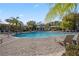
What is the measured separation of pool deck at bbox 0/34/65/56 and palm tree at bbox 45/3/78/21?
38 centimetres

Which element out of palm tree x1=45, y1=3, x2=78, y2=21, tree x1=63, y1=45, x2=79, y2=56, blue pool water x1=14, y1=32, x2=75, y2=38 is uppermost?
palm tree x1=45, y1=3, x2=78, y2=21

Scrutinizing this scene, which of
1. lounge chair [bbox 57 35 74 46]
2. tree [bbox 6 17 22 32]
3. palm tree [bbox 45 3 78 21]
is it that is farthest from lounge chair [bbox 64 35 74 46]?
tree [bbox 6 17 22 32]

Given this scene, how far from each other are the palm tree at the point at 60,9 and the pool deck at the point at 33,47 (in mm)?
375

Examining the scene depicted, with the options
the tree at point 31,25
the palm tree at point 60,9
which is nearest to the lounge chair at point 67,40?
the palm tree at point 60,9

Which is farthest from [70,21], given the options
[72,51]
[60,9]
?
[72,51]

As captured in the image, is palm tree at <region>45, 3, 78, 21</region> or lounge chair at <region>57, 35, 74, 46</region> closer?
palm tree at <region>45, 3, 78, 21</region>

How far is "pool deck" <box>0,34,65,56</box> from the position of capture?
13.9ft

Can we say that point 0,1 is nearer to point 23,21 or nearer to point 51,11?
point 23,21

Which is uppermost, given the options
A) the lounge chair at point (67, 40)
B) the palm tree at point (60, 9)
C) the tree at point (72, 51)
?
the palm tree at point (60, 9)

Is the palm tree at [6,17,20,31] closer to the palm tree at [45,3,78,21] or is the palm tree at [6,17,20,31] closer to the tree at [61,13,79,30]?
the palm tree at [45,3,78,21]

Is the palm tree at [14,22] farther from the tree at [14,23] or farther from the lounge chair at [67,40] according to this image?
the lounge chair at [67,40]

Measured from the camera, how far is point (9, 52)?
13.9 feet

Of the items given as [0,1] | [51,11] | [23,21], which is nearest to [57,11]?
[51,11]

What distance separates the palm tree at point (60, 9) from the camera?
4.08 m
